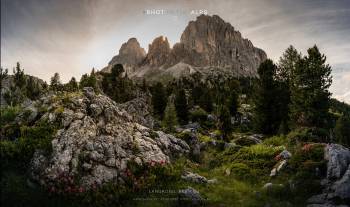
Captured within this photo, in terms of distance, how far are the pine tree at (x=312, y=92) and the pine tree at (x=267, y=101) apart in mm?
6667

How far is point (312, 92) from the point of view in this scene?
39.8 metres

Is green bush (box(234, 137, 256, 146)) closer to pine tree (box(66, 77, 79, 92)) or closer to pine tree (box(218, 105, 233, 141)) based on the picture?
pine tree (box(218, 105, 233, 141))

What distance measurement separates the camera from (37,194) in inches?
621

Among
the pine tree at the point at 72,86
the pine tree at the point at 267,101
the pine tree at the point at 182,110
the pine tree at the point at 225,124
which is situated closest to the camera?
the pine tree at the point at 72,86

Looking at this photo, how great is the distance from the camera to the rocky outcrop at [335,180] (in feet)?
56.0

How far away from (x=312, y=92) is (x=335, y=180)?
917 inches

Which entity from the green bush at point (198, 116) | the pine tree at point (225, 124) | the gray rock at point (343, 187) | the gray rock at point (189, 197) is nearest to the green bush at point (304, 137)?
the gray rock at point (343, 187)

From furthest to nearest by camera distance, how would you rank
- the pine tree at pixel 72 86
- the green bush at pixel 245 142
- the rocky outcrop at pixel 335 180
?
1. the green bush at pixel 245 142
2. the pine tree at pixel 72 86
3. the rocky outcrop at pixel 335 180

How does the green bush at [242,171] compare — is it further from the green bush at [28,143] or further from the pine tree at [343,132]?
the pine tree at [343,132]

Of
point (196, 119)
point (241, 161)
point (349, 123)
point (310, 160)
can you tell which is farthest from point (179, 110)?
point (310, 160)

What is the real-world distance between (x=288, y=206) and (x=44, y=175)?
13673mm

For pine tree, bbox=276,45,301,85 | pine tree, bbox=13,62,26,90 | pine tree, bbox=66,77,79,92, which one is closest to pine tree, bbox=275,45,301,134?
pine tree, bbox=276,45,301,85

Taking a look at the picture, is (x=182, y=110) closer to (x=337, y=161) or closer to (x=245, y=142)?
(x=245, y=142)

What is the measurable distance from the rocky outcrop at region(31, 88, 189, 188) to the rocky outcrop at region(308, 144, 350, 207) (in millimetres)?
10658
